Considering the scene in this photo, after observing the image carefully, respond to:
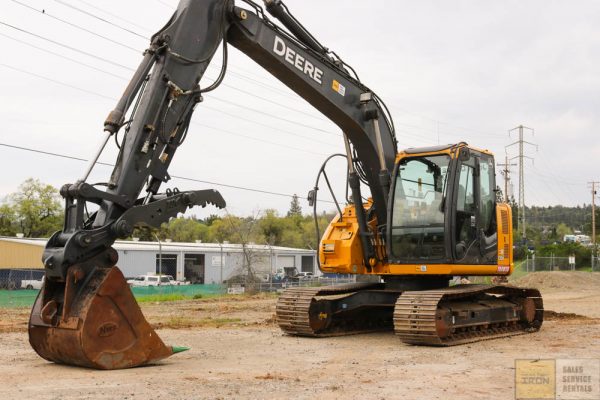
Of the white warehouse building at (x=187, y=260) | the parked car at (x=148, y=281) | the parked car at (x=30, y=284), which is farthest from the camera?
the white warehouse building at (x=187, y=260)

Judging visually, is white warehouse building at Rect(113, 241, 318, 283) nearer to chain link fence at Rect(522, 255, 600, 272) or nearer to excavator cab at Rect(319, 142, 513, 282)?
chain link fence at Rect(522, 255, 600, 272)

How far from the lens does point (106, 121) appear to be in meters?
8.52

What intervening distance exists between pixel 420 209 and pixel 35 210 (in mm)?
63866

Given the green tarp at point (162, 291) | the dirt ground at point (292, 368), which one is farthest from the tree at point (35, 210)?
the dirt ground at point (292, 368)

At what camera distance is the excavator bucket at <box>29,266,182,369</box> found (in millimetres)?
7654

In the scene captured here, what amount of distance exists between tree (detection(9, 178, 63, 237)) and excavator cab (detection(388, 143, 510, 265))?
205 feet

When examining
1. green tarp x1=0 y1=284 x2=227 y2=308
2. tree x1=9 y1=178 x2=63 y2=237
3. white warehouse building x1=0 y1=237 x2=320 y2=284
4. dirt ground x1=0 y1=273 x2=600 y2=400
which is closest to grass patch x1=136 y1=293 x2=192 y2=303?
green tarp x1=0 y1=284 x2=227 y2=308

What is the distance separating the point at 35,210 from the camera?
6938cm

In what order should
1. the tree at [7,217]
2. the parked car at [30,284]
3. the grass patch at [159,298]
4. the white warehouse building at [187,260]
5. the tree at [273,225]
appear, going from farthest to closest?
the tree at [273,225], the tree at [7,217], the white warehouse building at [187,260], the parked car at [30,284], the grass patch at [159,298]

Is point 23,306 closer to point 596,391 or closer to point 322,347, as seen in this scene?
point 322,347

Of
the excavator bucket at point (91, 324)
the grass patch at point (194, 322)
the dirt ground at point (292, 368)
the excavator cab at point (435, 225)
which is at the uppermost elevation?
the excavator cab at point (435, 225)

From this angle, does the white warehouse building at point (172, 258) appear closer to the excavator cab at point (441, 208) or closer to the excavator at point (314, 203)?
the excavator at point (314, 203)

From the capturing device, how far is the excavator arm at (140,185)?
7789mm

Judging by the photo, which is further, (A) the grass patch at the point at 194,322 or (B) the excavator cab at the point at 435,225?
(A) the grass patch at the point at 194,322
